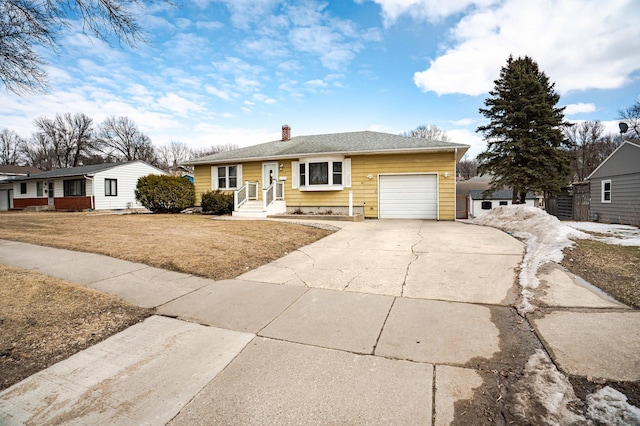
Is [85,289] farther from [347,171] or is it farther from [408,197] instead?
[408,197]

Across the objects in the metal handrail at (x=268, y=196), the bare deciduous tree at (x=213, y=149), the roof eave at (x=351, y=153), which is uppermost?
the bare deciduous tree at (x=213, y=149)

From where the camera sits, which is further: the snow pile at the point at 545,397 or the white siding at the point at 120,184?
the white siding at the point at 120,184

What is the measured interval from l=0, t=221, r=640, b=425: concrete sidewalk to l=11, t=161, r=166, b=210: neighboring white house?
73.4 feet

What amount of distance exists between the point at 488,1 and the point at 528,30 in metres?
2.28

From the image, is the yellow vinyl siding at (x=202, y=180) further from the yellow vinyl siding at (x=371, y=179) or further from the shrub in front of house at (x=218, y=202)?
the yellow vinyl siding at (x=371, y=179)

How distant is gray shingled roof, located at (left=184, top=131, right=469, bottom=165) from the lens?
12.9 meters

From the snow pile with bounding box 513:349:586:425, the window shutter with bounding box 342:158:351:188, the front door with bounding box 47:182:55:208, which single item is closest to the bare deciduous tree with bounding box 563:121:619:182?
the window shutter with bounding box 342:158:351:188

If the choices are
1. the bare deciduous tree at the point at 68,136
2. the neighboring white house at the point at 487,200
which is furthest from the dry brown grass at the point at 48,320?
the bare deciduous tree at the point at 68,136

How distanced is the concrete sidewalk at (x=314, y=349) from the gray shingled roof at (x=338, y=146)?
917cm

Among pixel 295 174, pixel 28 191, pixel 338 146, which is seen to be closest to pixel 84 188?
pixel 28 191

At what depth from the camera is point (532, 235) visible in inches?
297

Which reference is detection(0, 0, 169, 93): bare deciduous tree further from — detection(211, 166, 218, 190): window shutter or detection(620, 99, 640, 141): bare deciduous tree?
detection(620, 99, 640, 141): bare deciduous tree

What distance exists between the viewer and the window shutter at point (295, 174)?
14.8 metres

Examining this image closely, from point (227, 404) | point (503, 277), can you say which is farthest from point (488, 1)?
point (227, 404)
